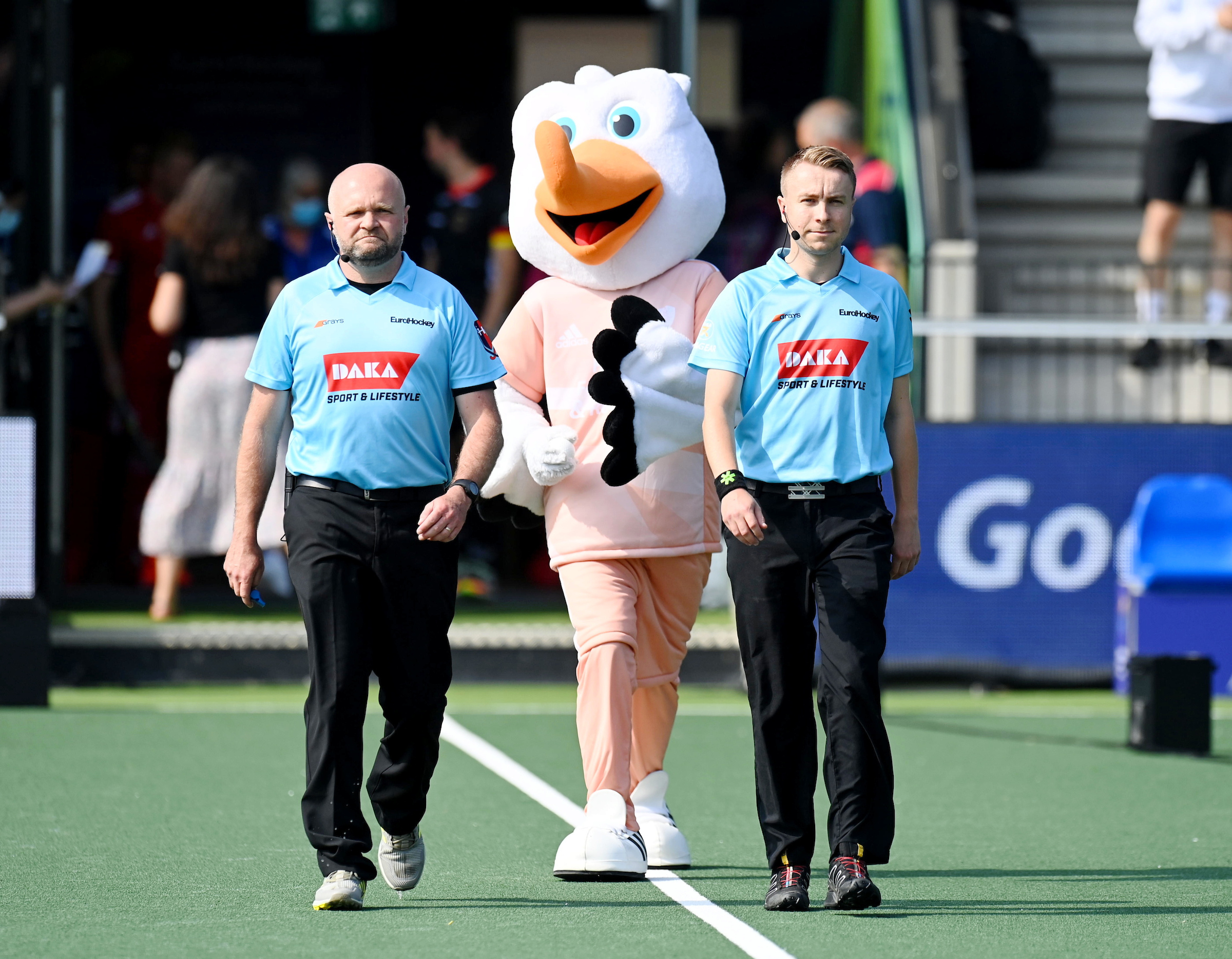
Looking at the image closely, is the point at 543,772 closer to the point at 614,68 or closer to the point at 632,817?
the point at 632,817

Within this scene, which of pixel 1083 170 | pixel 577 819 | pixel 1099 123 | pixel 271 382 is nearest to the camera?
pixel 271 382

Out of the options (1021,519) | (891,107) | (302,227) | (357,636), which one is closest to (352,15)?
(302,227)

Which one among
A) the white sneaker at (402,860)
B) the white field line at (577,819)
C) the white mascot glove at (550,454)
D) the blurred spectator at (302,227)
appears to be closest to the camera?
the white field line at (577,819)

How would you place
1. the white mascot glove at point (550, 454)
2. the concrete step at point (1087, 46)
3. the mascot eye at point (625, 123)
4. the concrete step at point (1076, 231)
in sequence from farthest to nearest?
1. the concrete step at point (1087, 46)
2. the concrete step at point (1076, 231)
3. the mascot eye at point (625, 123)
4. the white mascot glove at point (550, 454)

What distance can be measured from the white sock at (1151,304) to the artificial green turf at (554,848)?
241 centimetres

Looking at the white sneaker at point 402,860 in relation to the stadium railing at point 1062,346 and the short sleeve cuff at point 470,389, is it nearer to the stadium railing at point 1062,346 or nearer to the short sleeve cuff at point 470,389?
the short sleeve cuff at point 470,389

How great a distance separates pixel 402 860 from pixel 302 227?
→ 20.3 feet

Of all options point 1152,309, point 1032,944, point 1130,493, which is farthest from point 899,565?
point 1152,309

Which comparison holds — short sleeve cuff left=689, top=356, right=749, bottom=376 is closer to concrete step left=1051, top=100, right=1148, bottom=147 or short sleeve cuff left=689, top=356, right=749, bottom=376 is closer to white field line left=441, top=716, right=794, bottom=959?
white field line left=441, top=716, right=794, bottom=959

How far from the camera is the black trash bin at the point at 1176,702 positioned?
7707 millimetres

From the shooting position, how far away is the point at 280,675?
31.2 feet

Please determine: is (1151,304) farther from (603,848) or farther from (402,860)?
(402,860)

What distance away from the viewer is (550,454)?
5.46 m

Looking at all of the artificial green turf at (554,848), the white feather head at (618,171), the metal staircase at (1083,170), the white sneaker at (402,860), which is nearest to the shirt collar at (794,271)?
the white feather head at (618,171)
